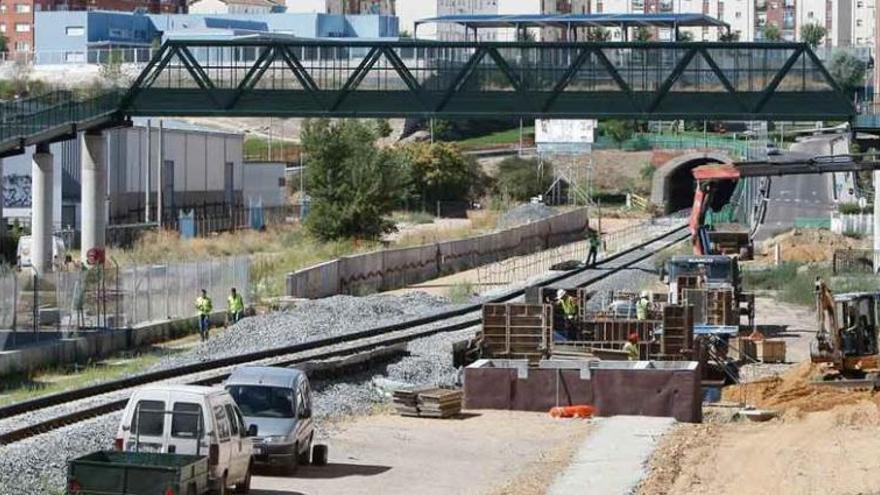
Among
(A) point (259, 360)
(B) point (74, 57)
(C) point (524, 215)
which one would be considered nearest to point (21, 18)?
(B) point (74, 57)

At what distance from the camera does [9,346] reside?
41531 mm

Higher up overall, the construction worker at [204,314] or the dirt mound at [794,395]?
the construction worker at [204,314]

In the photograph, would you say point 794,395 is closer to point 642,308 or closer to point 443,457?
point 642,308

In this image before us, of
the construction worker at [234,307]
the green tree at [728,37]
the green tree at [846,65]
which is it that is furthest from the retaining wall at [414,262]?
the green tree at [846,65]

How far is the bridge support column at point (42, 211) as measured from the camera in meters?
61.8

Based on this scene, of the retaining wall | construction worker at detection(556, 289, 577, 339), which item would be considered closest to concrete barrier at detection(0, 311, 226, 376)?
the retaining wall

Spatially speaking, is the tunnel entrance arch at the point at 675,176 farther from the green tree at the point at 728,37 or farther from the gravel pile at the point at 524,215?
the gravel pile at the point at 524,215

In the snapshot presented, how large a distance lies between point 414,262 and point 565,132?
1591 inches

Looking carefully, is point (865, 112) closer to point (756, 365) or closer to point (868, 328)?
point (756, 365)

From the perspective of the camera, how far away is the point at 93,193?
6488 cm

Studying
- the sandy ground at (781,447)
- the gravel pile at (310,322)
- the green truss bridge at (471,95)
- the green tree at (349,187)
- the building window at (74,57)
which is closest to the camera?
the sandy ground at (781,447)

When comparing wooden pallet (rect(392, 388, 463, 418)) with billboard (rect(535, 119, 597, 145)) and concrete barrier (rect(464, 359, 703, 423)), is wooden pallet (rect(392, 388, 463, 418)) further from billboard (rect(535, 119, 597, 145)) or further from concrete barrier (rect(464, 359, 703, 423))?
billboard (rect(535, 119, 597, 145))

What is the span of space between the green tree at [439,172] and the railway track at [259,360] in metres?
45.7

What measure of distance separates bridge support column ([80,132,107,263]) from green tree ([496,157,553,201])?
60.0 metres
